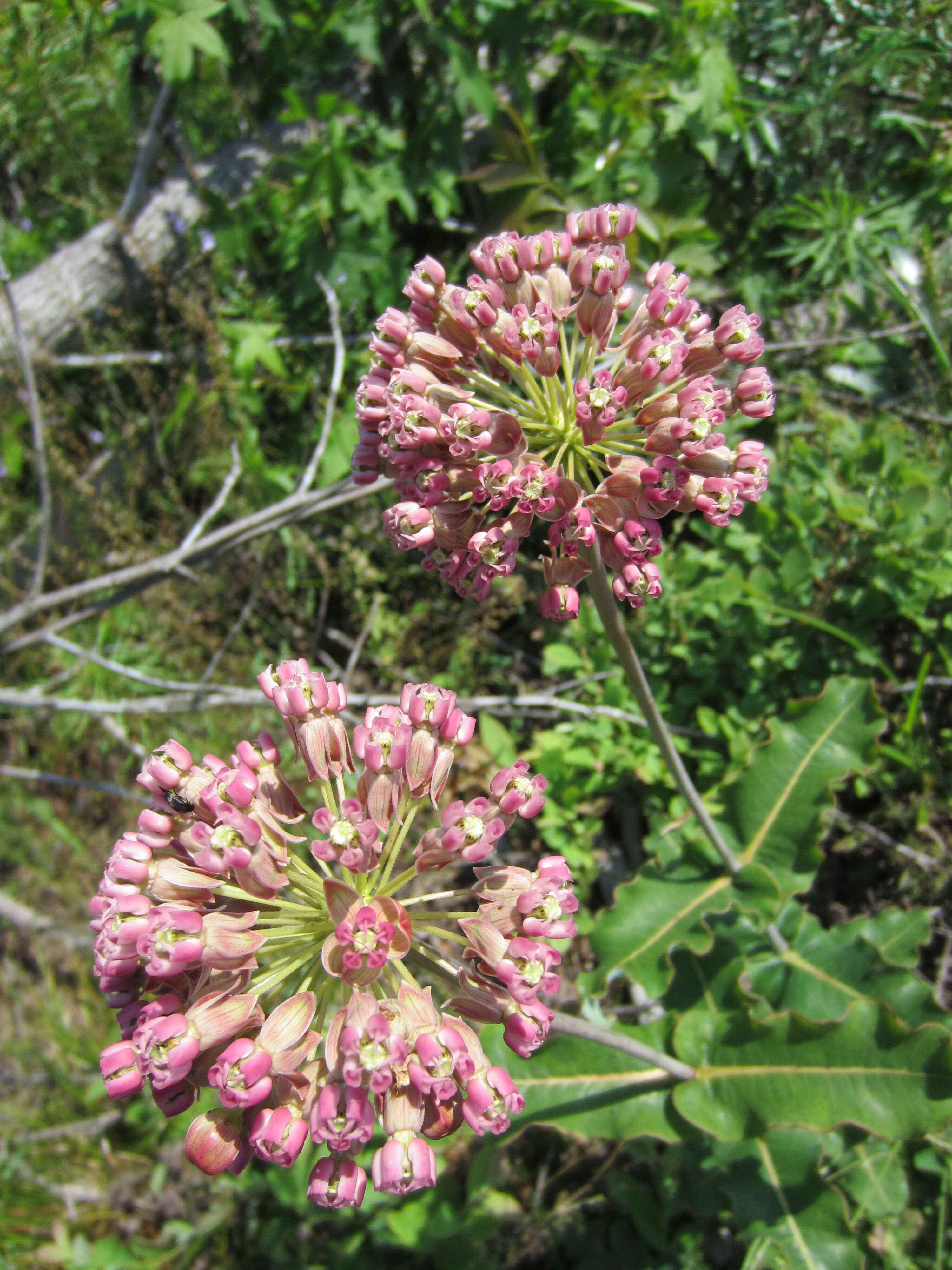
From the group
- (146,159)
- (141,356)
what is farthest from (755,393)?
(146,159)

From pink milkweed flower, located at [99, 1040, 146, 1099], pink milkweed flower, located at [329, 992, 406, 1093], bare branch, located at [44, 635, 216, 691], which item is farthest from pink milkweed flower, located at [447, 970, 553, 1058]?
bare branch, located at [44, 635, 216, 691]

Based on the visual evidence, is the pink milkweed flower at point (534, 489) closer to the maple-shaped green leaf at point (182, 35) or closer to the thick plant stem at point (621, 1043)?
the thick plant stem at point (621, 1043)

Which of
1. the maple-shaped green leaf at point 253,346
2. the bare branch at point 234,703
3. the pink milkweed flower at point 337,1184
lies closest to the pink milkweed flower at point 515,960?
the pink milkweed flower at point 337,1184

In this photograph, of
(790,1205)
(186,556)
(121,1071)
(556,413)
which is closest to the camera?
(121,1071)

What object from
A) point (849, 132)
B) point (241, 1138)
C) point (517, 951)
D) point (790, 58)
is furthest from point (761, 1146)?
point (790, 58)

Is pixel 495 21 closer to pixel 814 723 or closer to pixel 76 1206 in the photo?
pixel 814 723

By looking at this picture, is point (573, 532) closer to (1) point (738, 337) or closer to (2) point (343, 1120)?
(1) point (738, 337)
